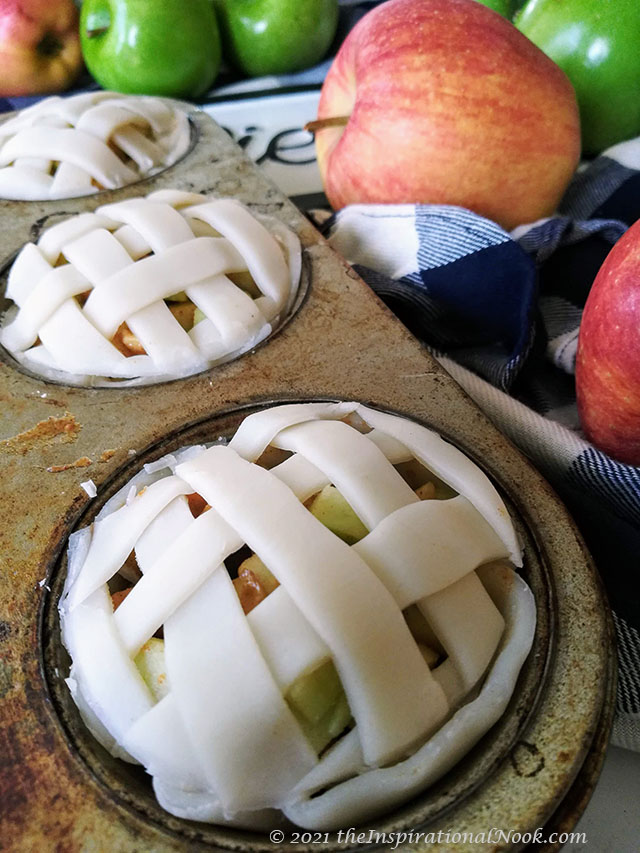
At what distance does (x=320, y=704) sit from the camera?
1.44ft

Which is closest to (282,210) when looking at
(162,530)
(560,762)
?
(162,530)

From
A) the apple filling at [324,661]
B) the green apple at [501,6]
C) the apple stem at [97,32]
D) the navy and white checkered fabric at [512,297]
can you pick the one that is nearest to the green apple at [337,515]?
the apple filling at [324,661]

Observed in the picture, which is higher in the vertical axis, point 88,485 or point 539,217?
point 539,217

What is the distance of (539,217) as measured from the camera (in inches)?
36.3

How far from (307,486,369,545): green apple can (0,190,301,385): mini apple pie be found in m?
0.27

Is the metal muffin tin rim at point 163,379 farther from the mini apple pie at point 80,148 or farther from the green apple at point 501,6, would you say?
the green apple at point 501,6

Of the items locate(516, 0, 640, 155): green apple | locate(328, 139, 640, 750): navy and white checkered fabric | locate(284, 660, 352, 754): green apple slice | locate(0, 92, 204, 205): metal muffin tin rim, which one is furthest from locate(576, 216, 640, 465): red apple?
locate(0, 92, 204, 205): metal muffin tin rim

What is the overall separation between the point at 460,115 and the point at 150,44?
690 millimetres

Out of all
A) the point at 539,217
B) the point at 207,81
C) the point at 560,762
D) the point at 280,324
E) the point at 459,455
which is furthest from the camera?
the point at 207,81

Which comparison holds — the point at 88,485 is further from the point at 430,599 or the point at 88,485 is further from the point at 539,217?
the point at 539,217

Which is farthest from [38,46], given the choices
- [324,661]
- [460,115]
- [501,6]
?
[324,661]

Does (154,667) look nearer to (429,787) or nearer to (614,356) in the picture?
(429,787)

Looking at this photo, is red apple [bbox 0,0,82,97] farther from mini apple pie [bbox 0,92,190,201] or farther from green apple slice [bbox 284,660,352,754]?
green apple slice [bbox 284,660,352,754]

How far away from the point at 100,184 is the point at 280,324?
1.33ft
